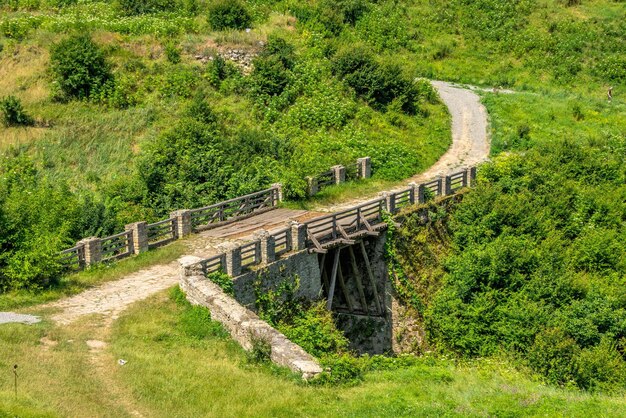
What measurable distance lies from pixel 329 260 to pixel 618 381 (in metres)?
10.3

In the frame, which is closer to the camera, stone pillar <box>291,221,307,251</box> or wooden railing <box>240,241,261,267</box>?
wooden railing <box>240,241,261,267</box>

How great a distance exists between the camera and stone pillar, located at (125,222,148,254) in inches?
1018

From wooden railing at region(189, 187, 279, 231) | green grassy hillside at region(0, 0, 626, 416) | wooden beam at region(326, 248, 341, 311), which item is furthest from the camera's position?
wooden railing at region(189, 187, 279, 231)

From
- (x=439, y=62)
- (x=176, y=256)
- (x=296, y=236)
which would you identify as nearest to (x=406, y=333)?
(x=296, y=236)

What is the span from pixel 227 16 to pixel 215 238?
23.0 m

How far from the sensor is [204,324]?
69.6 ft

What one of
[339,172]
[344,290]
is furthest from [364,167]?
[344,290]

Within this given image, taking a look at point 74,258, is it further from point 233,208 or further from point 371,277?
point 371,277

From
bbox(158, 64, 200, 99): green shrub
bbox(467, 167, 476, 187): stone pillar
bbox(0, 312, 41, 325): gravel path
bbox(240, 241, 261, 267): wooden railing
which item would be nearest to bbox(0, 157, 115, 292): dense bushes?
bbox(0, 312, 41, 325): gravel path

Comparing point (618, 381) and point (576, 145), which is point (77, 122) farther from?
point (618, 381)

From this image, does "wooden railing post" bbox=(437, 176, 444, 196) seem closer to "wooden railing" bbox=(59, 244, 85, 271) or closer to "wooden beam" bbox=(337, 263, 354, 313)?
"wooden beam" bbox=(337, 263, 354, 313)

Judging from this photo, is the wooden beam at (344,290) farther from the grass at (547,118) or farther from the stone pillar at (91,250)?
the grass at (547,118)

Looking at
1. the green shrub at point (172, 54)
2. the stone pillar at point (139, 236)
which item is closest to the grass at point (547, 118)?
the green shrub at point (172, 54)

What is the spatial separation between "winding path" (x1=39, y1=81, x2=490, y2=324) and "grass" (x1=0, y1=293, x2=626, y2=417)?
1244 mm
